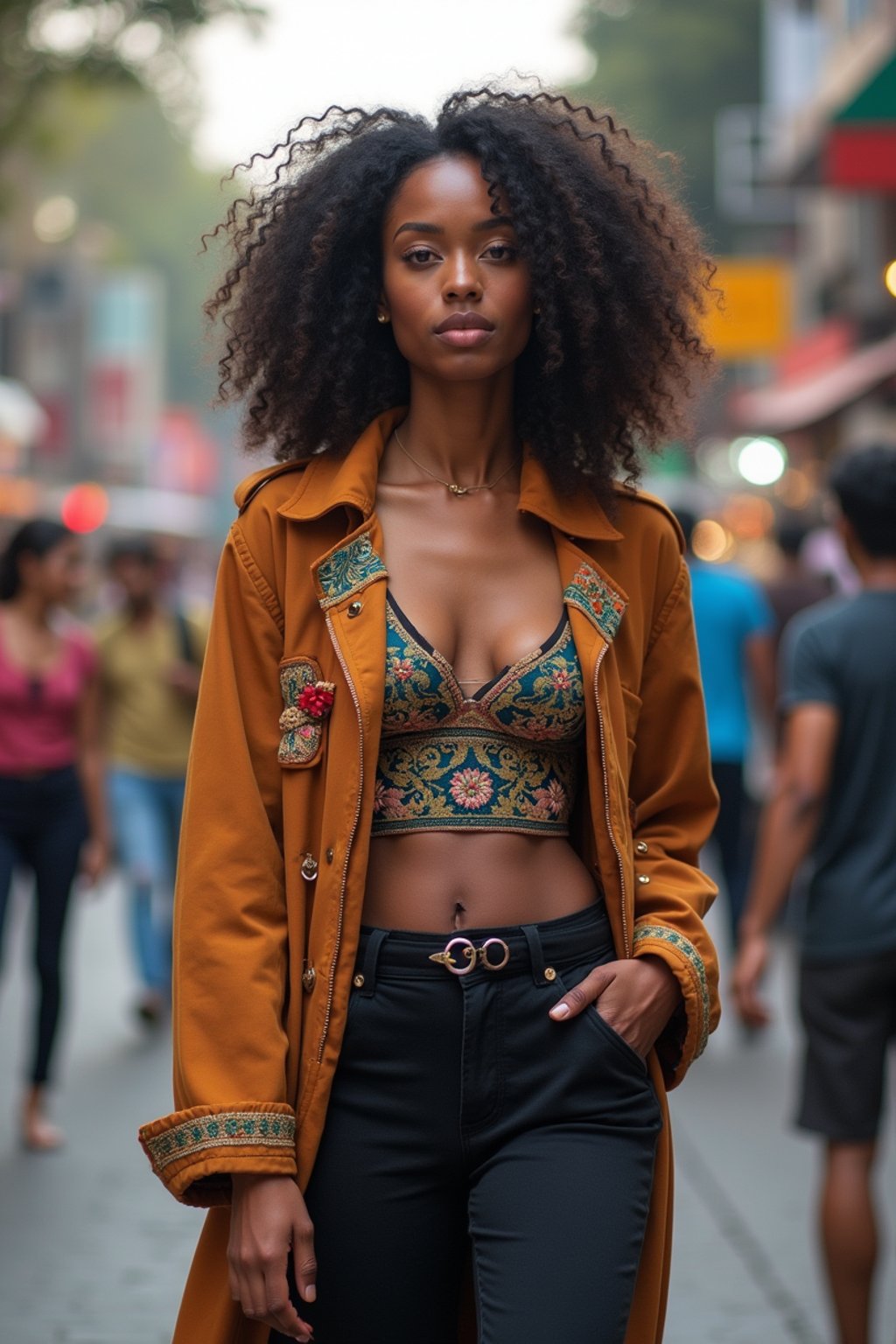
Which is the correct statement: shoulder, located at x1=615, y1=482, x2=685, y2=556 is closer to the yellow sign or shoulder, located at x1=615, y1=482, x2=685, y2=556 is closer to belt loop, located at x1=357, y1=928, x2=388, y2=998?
belt loop, located at x1=357, y1=928, x2=388, y2=998

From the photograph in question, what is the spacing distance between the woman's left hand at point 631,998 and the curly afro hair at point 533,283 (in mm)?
714

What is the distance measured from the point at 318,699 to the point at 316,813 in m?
0.16

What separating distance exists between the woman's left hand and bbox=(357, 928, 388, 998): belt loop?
9.5 inches

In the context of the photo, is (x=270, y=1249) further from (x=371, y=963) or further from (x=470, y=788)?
(x=470, y=788)

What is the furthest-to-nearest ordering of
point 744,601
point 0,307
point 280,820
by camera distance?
1. point 0,307
2. point 744,601
3. point 280,820

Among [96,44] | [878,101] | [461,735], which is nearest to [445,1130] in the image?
[461,735]

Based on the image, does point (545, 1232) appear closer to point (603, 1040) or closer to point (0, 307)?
point (603, 1040)

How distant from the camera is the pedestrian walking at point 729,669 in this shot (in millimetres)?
9289

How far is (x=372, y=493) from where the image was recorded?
312 centimetres

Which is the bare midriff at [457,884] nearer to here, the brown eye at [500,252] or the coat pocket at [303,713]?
the coat pocket at [303,713]

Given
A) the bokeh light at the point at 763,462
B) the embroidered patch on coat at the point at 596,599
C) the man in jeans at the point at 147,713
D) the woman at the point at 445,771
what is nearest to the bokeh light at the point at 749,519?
the bokeh light at the point at 763,462

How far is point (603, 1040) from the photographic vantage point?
9.66 ft

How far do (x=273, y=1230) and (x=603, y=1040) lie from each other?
50cm

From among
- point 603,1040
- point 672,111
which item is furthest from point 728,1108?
point 672,111
